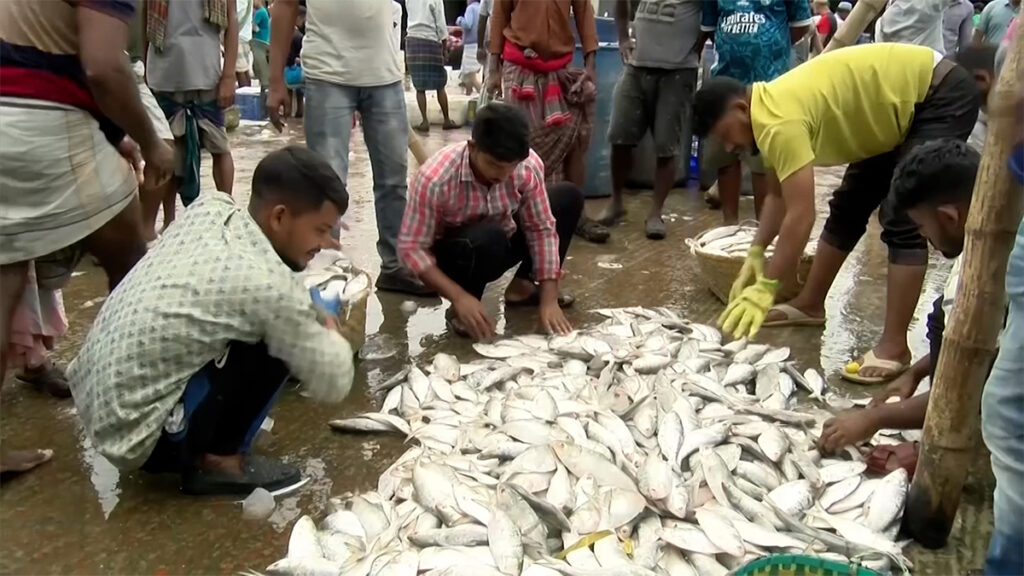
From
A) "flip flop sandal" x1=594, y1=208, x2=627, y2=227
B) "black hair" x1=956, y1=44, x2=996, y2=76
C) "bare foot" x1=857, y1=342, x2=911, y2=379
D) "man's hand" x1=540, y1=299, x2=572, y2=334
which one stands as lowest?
"flip flop sandal" x1=594, y1=208, x2=627, y2=227

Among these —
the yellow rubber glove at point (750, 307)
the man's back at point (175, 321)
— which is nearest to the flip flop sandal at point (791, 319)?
the yellow rubber glove at point (750, 307)

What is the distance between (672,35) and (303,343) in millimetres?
4091

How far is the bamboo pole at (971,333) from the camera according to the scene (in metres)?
2.04

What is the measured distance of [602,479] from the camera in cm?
254

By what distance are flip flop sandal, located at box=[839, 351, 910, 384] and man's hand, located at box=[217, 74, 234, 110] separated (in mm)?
3300

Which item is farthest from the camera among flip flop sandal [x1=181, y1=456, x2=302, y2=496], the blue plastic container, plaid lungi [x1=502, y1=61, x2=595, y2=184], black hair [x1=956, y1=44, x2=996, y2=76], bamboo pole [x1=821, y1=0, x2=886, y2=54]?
the blue plastic container

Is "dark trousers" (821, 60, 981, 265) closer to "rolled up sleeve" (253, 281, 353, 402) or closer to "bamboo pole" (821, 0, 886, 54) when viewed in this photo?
"bamboo pole" (821, 0, 886, 54)

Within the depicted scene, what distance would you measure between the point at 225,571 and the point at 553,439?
1017 mm

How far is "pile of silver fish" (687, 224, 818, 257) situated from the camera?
14.1 feet

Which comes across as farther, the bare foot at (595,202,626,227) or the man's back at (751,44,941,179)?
the bare foot at (595,202,626,227)

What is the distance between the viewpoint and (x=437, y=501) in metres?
2.42

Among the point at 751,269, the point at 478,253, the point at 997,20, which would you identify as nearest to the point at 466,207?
the point at 478,253

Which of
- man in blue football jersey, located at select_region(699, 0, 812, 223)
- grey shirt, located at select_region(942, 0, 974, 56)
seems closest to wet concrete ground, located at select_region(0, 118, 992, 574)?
man in blue football jersey, located at select_region(699, 0, 812, 223)

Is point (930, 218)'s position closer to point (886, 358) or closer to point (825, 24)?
point (886, 358)
